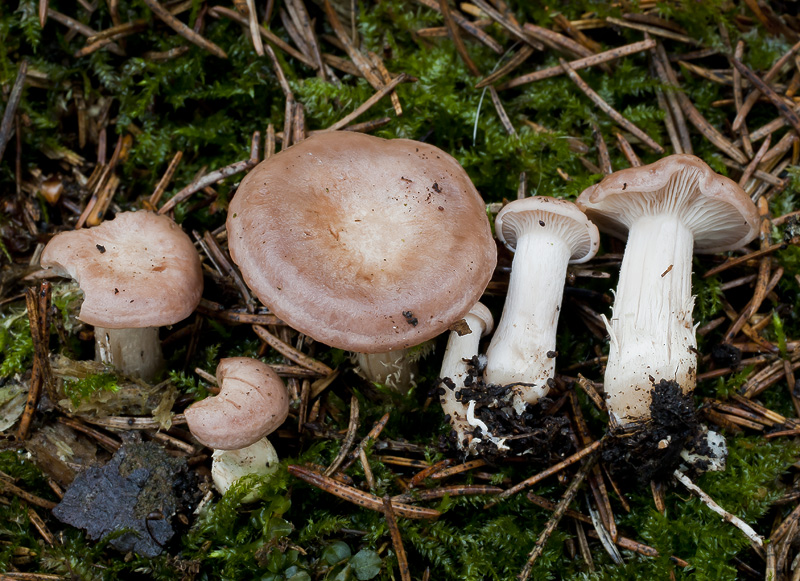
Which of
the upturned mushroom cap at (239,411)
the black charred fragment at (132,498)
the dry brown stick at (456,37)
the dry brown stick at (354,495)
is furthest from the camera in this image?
the dry brown stick at (456,37)

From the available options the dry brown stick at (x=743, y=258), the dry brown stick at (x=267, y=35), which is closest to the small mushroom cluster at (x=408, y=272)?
the dry brown stick at (x=743, y=258)

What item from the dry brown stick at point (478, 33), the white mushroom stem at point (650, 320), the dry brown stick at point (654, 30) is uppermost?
the dry brown stick at point (654, 30)

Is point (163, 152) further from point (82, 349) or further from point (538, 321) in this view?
point (538, 321)

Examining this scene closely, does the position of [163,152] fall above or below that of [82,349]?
above

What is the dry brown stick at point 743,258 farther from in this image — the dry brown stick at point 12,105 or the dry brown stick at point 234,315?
the dry brown stick at point 12,105

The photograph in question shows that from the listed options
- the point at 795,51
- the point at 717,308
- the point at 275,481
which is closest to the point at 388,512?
the point at 275,481

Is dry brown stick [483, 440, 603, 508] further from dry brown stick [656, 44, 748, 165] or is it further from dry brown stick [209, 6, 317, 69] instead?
dry brown stick [209, 6, 317, 69]

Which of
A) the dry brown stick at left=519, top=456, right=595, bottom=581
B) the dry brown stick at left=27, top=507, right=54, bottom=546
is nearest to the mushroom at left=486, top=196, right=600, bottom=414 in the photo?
the dry brown stick at left=519, top=456, right=595, bottom=581
